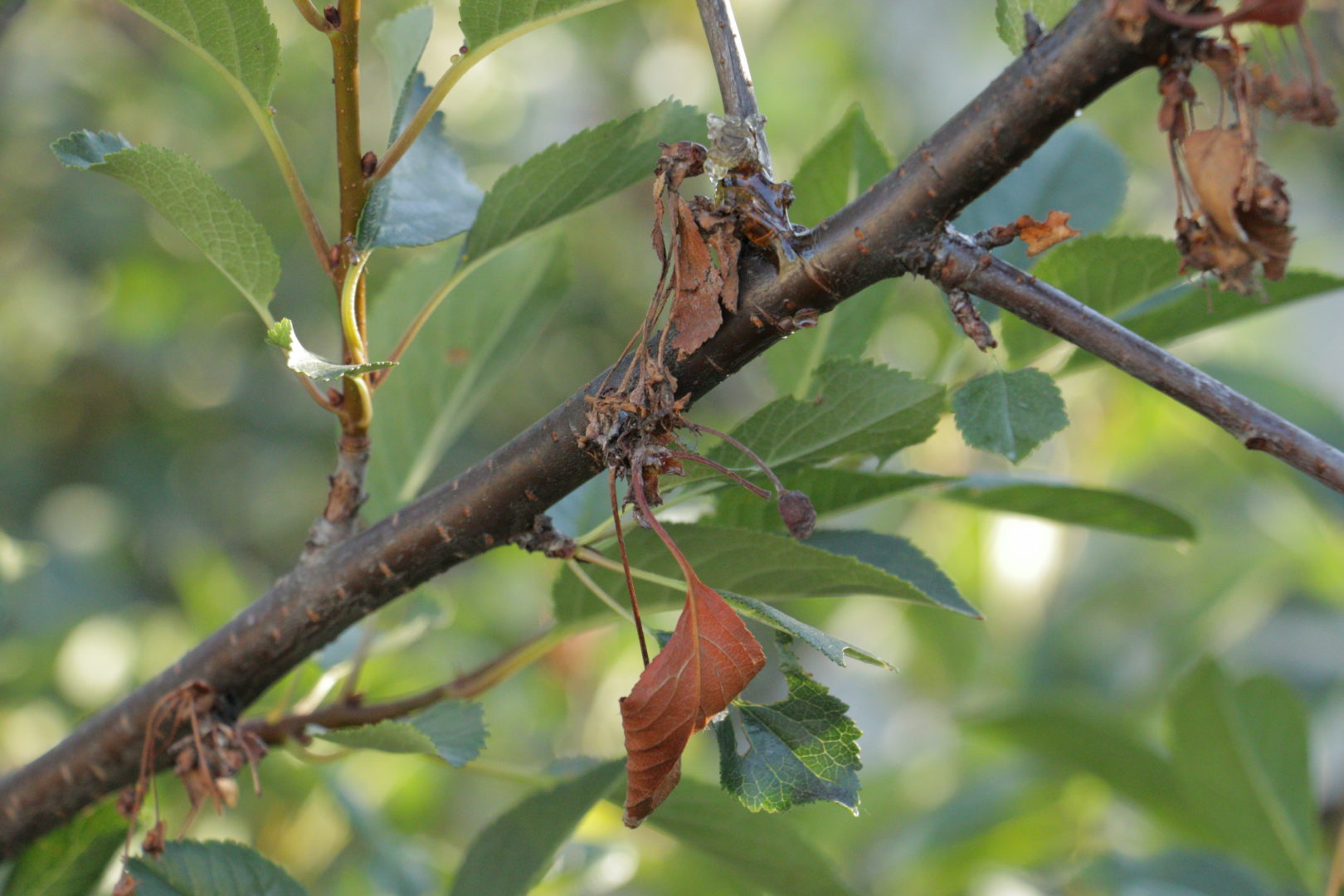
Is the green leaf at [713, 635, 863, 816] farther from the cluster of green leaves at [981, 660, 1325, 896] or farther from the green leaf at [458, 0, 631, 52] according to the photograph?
the cluster of green leaves at [981, 660, 1325, 896]

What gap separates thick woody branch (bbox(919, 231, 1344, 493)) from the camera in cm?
31

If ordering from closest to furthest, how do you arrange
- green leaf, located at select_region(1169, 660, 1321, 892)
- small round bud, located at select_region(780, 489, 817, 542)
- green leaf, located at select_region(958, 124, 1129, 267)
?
small round bud, located at select_region(780, 489, 817, 542), green leaf, located at select_region(958, 124, 1129, 267), green leaf, located at select_region(1169, 660, 1321, 892)

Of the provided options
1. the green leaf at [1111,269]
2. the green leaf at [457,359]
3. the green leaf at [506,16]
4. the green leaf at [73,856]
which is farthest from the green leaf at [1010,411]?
the green leaf at [73,856]

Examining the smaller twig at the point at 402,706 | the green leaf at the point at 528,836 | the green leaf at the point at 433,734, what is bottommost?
the green leaf at the point at 528,836

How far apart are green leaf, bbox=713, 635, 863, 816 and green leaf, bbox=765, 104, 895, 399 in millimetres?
222

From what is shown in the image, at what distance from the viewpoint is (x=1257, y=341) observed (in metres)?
2.03

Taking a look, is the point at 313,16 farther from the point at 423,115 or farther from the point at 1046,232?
the point at 1046,232

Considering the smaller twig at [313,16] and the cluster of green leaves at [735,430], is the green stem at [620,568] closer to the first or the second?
the cluster of green leaves at [735,430]

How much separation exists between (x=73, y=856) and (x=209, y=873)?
0.13 meters

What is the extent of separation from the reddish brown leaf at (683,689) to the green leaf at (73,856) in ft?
1.21

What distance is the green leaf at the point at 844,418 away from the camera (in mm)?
446

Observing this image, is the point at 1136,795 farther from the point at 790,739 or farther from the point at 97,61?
the point at 97,61

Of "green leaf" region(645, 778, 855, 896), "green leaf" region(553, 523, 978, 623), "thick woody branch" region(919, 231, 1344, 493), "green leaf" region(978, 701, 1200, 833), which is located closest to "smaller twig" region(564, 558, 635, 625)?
"green leaf" region(553, 523, 978, 623)

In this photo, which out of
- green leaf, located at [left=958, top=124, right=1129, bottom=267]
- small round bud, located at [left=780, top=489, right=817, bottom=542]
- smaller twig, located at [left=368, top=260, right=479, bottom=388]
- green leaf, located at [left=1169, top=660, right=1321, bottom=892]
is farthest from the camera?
green leaf, located at [left=1169, top=660, right=1321, bottom=892]
